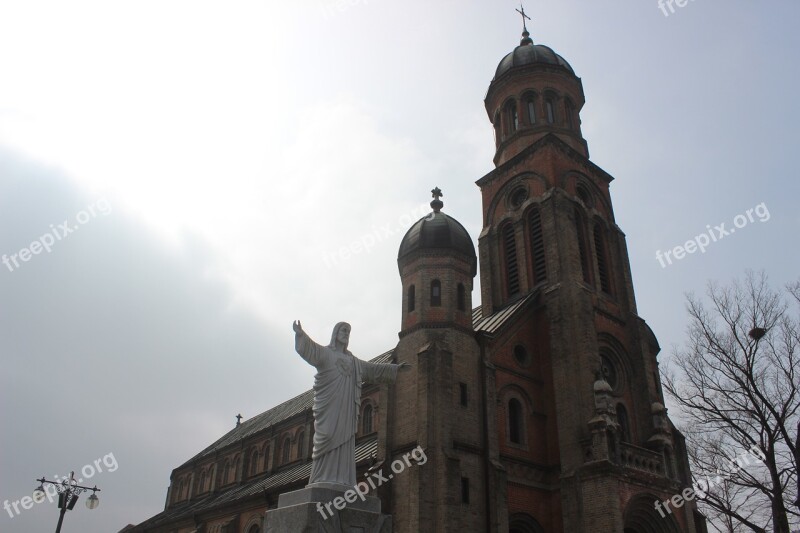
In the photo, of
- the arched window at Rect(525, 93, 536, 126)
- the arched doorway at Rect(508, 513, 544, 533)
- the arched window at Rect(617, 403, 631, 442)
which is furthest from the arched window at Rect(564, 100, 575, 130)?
the arched doorway at Rect(508, 513, 544, 533)

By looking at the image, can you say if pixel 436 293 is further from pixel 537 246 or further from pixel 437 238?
pixel 537 246

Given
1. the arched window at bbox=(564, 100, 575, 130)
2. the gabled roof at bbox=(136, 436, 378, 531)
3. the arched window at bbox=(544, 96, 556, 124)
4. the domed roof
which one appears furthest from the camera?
the arched window at bbox=(564, 100, 575, 130)

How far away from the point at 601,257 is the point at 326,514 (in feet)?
72.0

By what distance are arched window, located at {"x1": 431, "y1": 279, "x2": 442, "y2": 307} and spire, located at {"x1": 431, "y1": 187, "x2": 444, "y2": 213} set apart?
3.41 meters

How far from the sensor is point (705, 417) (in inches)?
785

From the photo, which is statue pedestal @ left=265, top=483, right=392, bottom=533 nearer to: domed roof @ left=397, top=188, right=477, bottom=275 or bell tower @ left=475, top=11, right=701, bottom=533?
bell tower @ left=475, top=11, right=701, bottom=533

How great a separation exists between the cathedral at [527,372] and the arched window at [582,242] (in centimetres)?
9

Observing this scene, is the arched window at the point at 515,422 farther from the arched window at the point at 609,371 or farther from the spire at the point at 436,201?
the spire at the point at 436,201

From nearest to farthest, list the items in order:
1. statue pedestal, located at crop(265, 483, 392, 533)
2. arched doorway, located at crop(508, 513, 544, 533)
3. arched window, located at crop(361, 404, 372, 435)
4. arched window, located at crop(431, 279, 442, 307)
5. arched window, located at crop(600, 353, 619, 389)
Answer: statue pedestal, located at crop(265, 483, 392, 533), arched doorway, located at crop(508, 513, 544, 533), arched window, located at crop(431, 279, 442, 307), arched window, located at crop(600, 353, 619, 389), arched window, located at crop(361, 404, 372, 435)

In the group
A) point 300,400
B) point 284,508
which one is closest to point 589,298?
point 284,508

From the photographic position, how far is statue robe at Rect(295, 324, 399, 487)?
802 cm

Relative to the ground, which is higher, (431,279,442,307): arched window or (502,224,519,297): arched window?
(502,224,519,297): arched window

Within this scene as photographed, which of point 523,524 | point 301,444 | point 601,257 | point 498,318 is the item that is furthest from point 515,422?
point 301,444

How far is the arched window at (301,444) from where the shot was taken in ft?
108
